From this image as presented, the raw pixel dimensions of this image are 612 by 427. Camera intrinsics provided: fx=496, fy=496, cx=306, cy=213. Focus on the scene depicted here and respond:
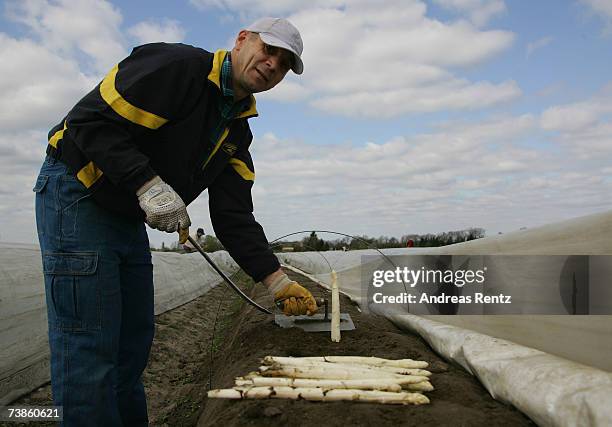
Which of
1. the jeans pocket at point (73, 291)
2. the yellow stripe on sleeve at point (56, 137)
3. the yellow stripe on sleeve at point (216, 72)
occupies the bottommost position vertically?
the jeans pocket at point (73, 291)

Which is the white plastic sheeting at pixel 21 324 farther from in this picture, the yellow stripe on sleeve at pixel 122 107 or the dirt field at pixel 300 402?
the yellow stripe on sleeve at pixel 122 107

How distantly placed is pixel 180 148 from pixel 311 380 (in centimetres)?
111

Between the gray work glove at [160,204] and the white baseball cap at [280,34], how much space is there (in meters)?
0.74

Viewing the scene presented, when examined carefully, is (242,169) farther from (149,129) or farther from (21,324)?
(21,324)

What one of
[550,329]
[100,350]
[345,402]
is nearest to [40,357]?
[100,350]

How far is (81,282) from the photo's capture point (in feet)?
6.43

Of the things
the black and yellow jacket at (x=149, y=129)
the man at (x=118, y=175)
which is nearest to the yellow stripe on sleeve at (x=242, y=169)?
the black and yellow jacket at (x=149, y=129)

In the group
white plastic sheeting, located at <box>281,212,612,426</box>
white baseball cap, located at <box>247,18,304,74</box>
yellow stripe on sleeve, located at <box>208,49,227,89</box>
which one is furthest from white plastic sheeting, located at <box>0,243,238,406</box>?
white baseball cap, located at <box>247,18,304,74</box>

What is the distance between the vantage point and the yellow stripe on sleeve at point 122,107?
1906 mm

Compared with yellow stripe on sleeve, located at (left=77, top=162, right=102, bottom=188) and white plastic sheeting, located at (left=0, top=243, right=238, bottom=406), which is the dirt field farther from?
yellow stripe on sleeve, located at (left=77, top=162, right=102, bottom=188)

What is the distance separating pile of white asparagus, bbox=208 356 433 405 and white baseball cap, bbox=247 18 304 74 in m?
1.33

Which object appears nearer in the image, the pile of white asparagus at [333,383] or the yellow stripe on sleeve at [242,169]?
the pile of white asparagus at [333,383]

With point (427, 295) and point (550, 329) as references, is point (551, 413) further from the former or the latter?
point (427, 295)

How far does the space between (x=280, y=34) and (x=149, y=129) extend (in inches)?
26.7
